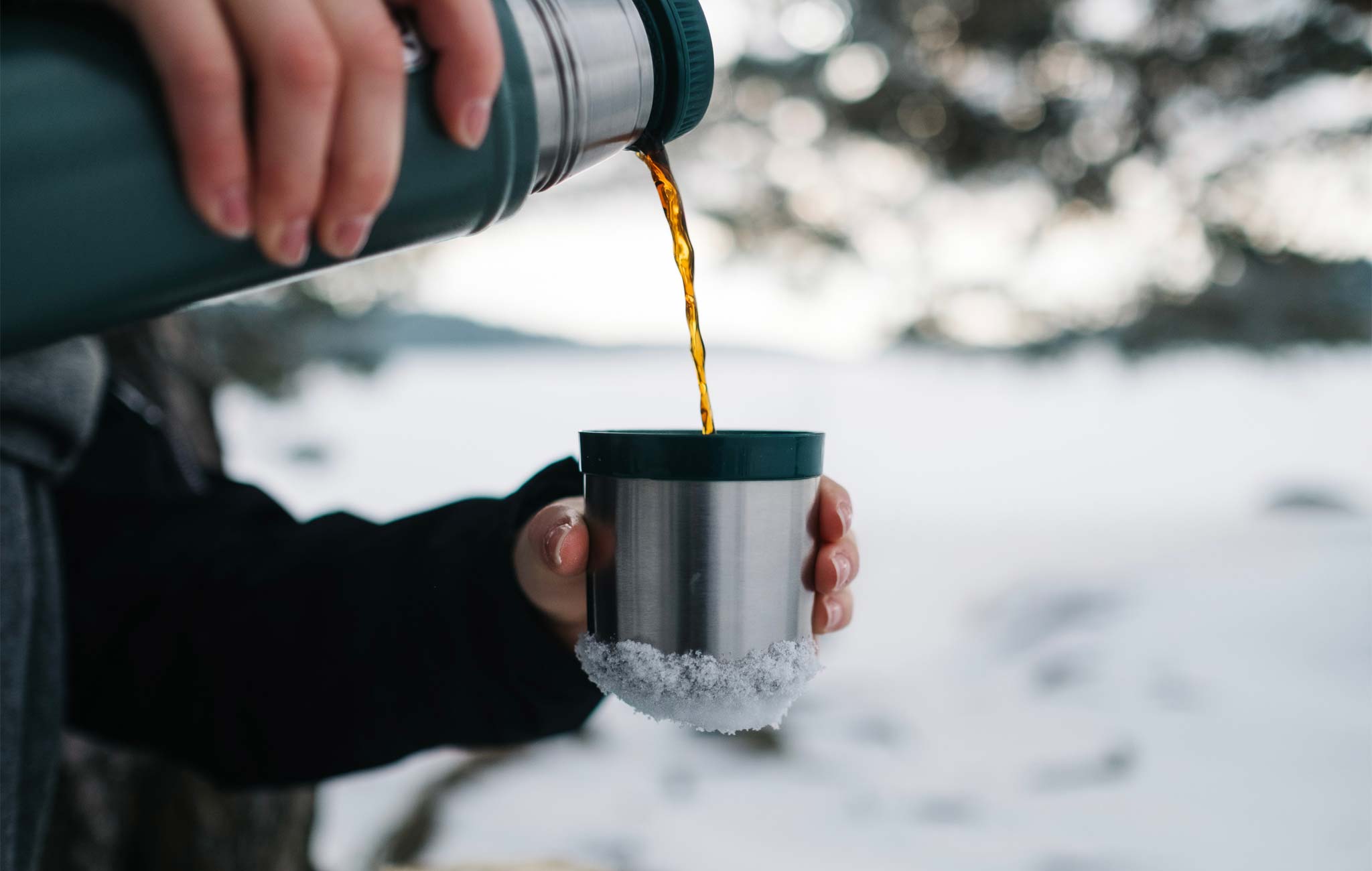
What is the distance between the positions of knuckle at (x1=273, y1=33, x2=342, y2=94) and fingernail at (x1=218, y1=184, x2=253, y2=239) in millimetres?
39

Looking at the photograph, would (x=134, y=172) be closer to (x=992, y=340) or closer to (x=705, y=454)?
(x=705, y=454)

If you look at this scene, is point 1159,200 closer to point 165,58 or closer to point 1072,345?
point 1072,345

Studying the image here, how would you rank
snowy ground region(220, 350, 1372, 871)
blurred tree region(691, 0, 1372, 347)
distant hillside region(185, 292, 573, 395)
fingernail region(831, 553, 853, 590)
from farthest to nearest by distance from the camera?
distant hillside region(185, 292, 573, 395) → blurred tree region(691, 0, 1372, 347) → snowy ground region(220, 350, 1372, 871) → fingernail region(831, 553, 853, 590)

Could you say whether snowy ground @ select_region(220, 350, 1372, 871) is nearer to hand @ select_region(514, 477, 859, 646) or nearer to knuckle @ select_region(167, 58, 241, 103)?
hand @ select_region(514, 477, 859, 646)

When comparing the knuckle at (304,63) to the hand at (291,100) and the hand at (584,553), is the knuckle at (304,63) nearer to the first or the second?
the hand at (291,100)

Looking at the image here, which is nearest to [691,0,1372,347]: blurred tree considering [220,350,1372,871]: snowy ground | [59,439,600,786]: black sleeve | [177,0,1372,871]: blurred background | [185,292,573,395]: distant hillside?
[177,0,1372,871]: blurred background

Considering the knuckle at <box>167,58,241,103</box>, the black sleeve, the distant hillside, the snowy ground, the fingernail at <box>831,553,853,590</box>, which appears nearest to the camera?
the knuckle at <box>167,58,241,103</box>

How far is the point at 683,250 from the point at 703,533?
19cm

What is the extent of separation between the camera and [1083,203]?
2.09 metres

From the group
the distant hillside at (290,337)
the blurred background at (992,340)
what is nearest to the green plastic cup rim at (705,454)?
the blurred background at (992,340)

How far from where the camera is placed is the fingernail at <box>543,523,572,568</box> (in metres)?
0.58

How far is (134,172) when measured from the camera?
0.32 meters

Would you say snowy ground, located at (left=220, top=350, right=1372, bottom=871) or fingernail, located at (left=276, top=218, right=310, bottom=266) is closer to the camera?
fingernail, located at (left=276, top=218, right=310, bottom=266)

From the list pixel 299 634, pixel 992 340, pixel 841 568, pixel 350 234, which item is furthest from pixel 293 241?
pixel 992 340
